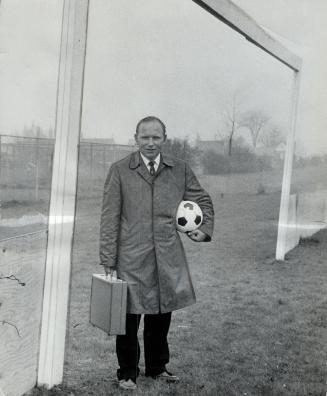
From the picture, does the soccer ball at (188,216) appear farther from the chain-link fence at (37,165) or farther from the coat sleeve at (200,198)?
the chain-link fence at (37,165)

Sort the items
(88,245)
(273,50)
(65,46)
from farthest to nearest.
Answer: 1. (273,50)
2. (88,245)
3. (65,46)

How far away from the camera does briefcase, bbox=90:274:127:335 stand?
2.60 meters

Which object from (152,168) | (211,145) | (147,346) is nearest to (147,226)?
(152,168)

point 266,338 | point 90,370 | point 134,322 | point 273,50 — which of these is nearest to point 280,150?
point 273,50

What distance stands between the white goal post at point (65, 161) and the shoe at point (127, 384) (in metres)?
0.33

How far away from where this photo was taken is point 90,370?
2.78 metres

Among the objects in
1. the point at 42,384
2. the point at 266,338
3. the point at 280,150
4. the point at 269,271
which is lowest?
the point at 42,384

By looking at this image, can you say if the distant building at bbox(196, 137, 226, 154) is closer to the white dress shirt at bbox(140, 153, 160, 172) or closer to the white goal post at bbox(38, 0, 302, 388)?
the white dress shirt at bbox(140, 153, 160, 172)

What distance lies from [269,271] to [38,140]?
1.56 metres

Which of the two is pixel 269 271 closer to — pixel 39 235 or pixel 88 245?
pixel 88 245

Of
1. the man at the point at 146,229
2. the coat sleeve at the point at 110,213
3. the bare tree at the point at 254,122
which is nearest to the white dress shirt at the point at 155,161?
the man at the point at 146,229

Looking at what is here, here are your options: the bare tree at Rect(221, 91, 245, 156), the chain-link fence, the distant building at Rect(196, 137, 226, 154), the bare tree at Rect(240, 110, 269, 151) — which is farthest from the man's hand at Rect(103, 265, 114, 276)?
the bare tree at Rect(240, 110, 269, 151)

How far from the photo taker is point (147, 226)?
106 inches

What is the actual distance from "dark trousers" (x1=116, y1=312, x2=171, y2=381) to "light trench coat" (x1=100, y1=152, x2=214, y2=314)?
0.12m
